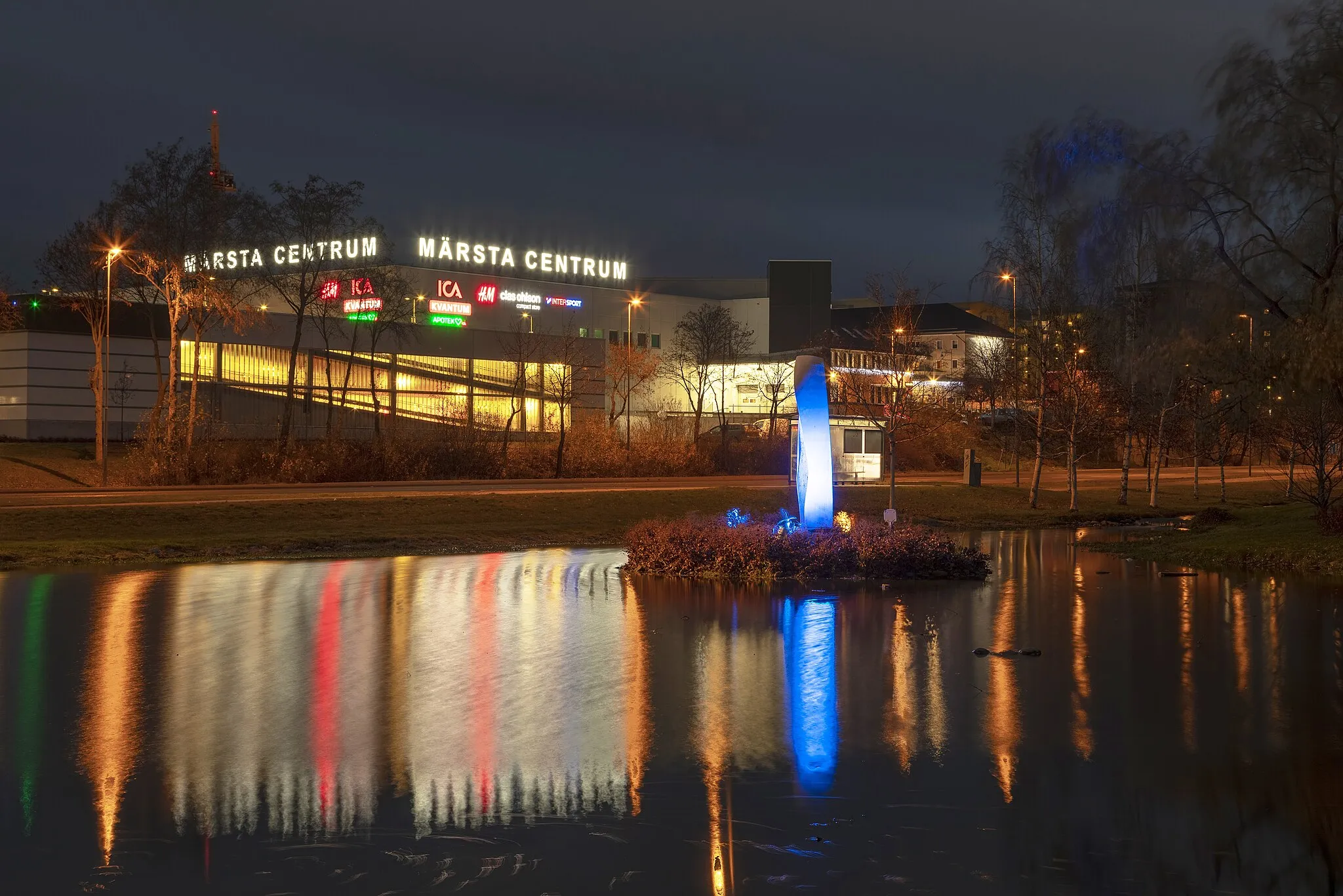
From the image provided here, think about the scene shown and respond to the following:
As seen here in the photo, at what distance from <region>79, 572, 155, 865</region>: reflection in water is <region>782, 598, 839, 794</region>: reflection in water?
411 centimetres

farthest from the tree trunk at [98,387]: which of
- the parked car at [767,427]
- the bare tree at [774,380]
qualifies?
the bare tree at [774,380]

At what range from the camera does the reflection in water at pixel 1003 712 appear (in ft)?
27.4

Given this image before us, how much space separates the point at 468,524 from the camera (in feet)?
96.0

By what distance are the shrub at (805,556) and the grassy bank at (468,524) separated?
411cm

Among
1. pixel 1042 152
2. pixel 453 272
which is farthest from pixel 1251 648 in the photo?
pixel 453 272

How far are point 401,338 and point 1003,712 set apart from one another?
190 ft

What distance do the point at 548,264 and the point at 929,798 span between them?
8178cm

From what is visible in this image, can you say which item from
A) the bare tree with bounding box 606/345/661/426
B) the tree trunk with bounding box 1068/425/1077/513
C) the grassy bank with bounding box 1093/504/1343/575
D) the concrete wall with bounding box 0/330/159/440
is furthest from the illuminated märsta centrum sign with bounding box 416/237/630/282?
the grassy bank with bounding box 1093/504/1343/575

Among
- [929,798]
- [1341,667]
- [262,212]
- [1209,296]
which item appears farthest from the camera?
A: [262,212]

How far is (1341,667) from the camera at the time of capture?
11977mm

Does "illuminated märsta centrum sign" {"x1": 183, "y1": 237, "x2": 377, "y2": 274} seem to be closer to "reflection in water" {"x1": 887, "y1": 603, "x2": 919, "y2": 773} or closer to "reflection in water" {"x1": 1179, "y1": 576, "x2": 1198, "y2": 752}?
"reflection in water" {"x1": 1179, "y1": 576, "x2": 1198, "y2": 752}

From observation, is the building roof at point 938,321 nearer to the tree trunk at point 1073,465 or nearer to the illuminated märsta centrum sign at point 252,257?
the illuminated märsta centrum sign at point 252,257

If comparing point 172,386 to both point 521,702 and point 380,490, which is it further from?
point 521,702

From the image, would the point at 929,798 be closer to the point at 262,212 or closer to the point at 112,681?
the point at 112,681
